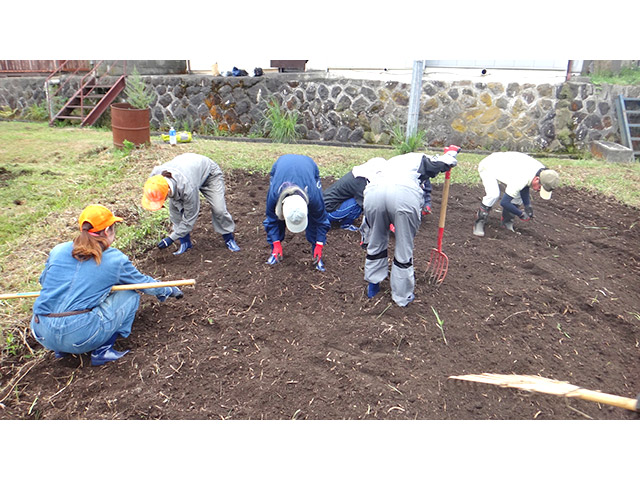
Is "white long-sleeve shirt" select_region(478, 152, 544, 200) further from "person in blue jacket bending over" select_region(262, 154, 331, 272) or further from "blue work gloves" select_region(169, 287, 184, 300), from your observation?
"blue work gloves" select_region(169, 287, 184, 300)

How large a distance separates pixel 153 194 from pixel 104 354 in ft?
4.05

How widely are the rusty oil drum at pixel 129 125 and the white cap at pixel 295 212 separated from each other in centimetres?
397

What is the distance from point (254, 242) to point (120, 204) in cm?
177

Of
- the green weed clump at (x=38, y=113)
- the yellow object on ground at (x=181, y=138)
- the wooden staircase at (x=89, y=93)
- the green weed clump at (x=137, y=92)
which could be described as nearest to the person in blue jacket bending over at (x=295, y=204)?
the yellow object on ground at (x=181, y=138)

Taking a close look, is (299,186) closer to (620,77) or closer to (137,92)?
(137,92)

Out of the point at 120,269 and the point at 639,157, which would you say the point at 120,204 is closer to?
the point at 120,269

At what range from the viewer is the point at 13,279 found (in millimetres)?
3389

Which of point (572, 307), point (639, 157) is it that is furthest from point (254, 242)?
point (639, 157)

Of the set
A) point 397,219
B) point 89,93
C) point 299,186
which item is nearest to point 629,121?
point 397,219

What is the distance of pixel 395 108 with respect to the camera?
7.67m

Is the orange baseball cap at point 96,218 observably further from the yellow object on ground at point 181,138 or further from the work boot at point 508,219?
the yellow object on ground at point 181,138

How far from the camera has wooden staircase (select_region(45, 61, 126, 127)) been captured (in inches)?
347

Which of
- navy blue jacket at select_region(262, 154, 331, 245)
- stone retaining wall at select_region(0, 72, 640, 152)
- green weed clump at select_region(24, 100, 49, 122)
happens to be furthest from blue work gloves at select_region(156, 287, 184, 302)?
green weed clump at select_region(24, 100, 49, 122)

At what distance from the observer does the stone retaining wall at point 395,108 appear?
7.00 m
